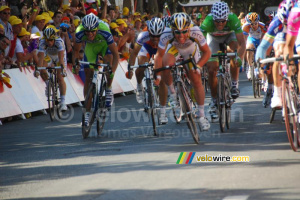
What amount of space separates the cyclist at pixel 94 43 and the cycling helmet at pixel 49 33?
7.89 ft

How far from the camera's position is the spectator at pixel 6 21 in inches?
660

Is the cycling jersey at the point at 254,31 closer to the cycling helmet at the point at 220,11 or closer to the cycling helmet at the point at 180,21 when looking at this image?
the cycling helmet at the point at 220,11

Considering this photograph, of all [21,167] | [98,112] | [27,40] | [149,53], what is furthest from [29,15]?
[21,167]

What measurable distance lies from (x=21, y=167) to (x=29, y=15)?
1137 centimetres

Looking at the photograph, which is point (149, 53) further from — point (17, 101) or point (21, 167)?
point (21, 167)

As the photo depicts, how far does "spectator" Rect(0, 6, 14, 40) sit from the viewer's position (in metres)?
16.8

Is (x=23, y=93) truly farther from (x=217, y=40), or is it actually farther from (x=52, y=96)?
(x=217, y=40)

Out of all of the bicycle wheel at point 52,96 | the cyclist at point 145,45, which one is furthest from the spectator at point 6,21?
the cyclist at point 145,45

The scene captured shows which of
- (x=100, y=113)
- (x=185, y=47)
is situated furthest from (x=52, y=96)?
(x=185, y=47)

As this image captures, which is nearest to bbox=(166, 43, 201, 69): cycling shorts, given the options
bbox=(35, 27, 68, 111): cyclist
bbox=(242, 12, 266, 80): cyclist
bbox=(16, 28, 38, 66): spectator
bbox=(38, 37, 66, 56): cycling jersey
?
bbox=(35, 27, 68, 111): cyclist

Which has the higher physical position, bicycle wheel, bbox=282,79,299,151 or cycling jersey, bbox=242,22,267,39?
bicycle wheel, bbox=282,79,299,151

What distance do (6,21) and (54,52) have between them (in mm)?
1512

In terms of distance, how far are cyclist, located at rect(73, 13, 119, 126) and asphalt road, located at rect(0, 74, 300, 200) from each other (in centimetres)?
94

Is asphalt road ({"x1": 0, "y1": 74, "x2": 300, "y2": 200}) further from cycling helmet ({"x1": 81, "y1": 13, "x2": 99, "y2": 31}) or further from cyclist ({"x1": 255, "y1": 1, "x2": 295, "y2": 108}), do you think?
cycling helmet ({"x1": 81, "y1": 13, "x2": 99, "y2": 31})
